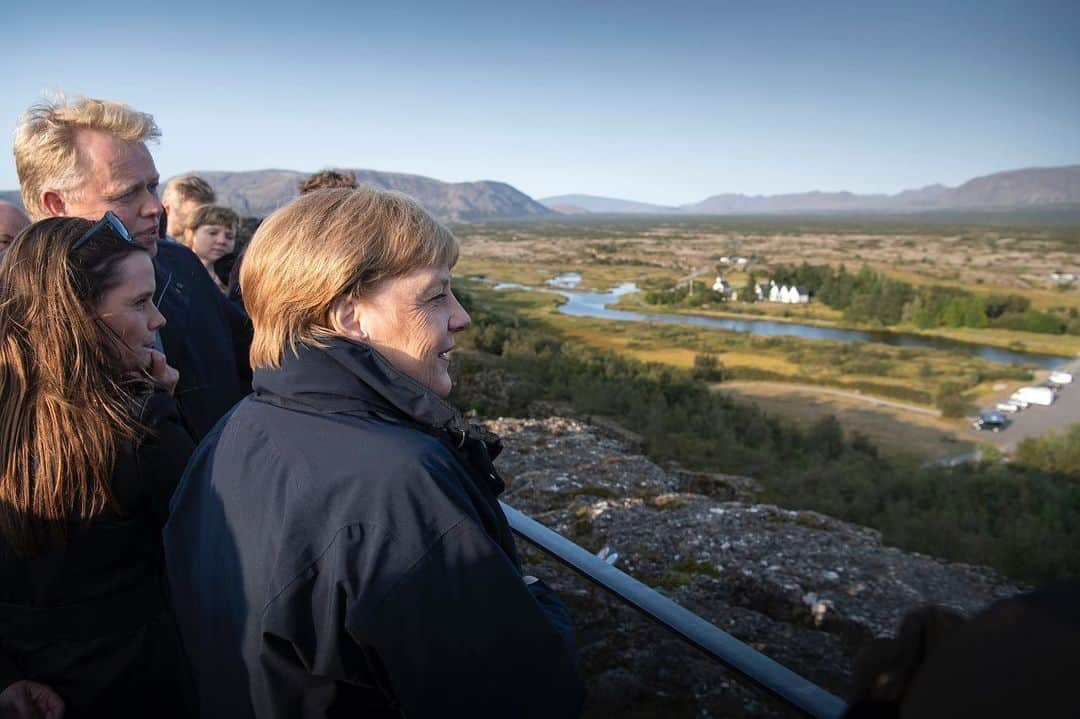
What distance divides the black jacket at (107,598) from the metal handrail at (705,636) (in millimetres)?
1148

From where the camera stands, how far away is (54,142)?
2.63m

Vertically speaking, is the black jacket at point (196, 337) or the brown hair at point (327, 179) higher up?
the brown hair at point (327, 179)

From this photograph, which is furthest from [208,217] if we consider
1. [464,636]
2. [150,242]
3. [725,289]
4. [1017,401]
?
[725,289]

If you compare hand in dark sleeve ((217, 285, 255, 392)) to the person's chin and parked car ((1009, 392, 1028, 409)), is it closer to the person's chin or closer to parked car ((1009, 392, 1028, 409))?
the person's chin

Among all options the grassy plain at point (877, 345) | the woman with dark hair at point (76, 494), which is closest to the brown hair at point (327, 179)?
the woman with dark hair at point (76, 494)

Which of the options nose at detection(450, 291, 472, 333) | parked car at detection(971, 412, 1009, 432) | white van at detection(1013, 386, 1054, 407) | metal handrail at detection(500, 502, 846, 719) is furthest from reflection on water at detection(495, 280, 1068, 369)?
nose at detection(450, 291, 472, 333)

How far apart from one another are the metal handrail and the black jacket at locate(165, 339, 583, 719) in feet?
1.64

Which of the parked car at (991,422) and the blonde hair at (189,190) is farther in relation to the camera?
the parked car at (991,422)

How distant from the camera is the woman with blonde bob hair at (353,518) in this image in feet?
3.94

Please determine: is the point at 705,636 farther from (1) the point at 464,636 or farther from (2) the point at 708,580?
(2) the point at 708,580

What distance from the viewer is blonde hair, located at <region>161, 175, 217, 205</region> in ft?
16.5

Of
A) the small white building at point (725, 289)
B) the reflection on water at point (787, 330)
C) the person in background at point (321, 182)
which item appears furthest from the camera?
the small white building at point (725, 289)

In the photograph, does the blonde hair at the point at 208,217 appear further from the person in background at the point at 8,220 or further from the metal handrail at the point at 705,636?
the metal handrail at the point at 705,636

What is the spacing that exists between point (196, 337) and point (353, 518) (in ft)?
7.02
